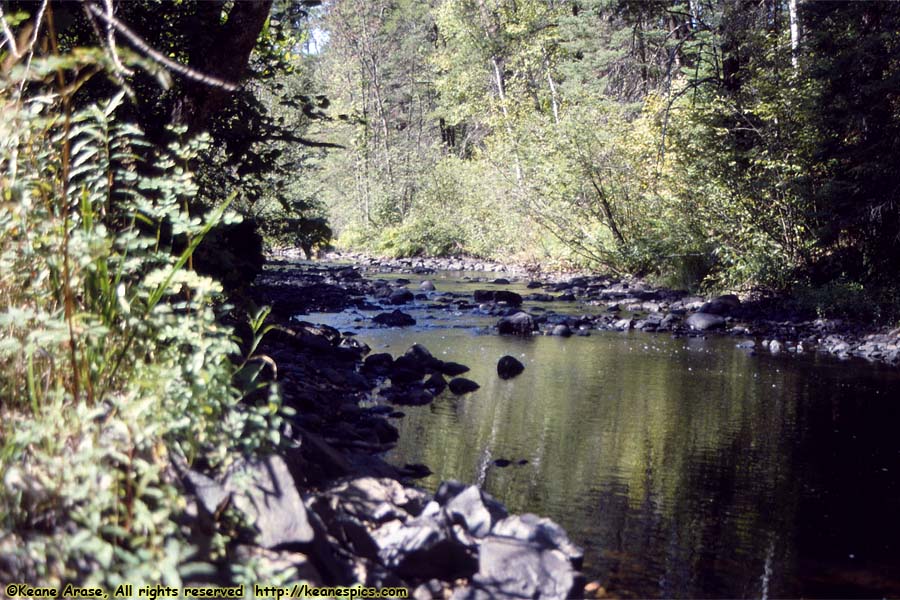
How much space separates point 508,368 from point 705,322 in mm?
4959

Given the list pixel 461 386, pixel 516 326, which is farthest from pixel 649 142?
pixel 461 386

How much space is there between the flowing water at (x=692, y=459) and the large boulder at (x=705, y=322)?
2.00 metres

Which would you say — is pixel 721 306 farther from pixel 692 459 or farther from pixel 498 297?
pixel 692 459

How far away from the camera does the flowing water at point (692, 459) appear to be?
4367 mm

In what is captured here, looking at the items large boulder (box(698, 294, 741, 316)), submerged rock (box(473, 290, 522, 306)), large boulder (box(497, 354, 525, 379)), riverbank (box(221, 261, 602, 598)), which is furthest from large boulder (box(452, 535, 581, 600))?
submerged rock (box(473, 290, 522, 306))

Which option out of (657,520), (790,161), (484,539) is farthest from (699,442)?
(790,161)

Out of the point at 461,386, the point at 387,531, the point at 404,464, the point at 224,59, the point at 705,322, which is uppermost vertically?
the point at 224,59

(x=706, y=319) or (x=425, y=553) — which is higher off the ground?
(x=706, y=319)

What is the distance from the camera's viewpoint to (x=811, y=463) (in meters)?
6.36

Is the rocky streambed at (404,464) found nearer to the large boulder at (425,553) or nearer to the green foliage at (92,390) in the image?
the large boulder at (425,553)

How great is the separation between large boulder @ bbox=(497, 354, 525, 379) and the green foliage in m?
5.59

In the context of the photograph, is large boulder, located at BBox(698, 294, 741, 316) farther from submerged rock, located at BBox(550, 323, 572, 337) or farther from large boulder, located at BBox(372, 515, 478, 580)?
large boulder, located at BBox(372, 515, 478, 580)

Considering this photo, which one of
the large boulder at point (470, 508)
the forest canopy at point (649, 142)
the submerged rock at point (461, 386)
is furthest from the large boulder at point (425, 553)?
the forest canopy at point (649, 142)

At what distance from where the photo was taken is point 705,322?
1319 centimetres
